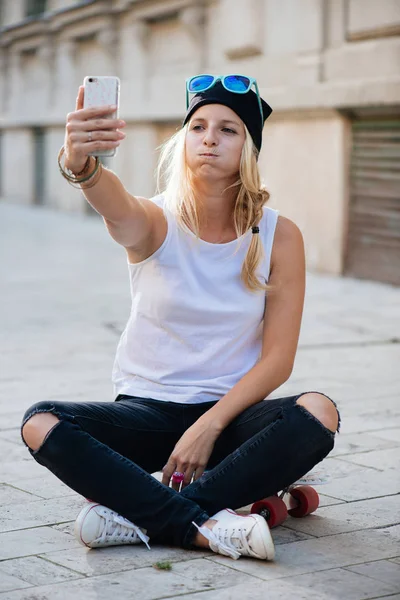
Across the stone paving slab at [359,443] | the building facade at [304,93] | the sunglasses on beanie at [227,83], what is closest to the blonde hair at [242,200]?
the sunglasses on beanie at [227,83]

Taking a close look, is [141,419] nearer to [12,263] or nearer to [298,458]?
A: [298,458]

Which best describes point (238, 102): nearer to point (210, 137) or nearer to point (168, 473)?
point (210, 137)

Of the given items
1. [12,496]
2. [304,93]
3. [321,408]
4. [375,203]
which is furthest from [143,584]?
[304,93]

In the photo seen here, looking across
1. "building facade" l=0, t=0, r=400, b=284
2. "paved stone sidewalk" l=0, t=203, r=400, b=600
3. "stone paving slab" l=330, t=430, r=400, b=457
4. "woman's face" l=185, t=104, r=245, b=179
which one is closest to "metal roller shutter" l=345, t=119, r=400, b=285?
"building facade" l=0, t=0, r=400, b=284

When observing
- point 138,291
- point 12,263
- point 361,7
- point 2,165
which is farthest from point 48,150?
point 138,291

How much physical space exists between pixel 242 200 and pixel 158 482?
981mm

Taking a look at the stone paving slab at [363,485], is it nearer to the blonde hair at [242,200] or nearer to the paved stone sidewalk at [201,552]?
the paved stone sidewalk at [201,552]

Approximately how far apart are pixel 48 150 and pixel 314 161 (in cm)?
1066

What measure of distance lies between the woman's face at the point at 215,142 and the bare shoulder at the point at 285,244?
0.85 ft

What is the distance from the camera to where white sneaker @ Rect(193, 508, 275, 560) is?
3.25 meters

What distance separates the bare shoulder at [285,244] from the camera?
379 centimetres

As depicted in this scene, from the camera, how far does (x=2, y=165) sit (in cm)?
2397

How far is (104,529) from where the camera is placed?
335cm

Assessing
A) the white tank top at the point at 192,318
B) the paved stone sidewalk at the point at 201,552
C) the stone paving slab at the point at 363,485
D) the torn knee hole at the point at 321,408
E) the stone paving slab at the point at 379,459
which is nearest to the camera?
the paved stone sidewalk at the point at 201,552
